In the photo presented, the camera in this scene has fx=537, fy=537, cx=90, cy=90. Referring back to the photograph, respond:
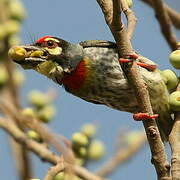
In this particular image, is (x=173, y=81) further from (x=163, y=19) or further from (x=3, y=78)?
(x=3, y=78)

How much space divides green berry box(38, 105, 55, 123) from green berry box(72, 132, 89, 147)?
1.04 feet

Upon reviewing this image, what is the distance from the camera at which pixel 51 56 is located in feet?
14.0

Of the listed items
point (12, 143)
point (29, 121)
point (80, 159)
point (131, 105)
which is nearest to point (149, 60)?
point (131, 105)

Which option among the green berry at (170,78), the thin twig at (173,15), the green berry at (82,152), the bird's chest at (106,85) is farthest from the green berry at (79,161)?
the thin twig at (173,15)

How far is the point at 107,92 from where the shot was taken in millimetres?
4258

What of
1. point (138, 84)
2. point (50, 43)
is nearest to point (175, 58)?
point (138, 84)

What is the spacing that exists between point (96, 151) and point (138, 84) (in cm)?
114

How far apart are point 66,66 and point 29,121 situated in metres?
1.49

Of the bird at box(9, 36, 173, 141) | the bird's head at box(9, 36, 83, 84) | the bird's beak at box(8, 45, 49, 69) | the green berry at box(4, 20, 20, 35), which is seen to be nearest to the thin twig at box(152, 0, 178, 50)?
the bird at box(9, 36, 173, 141)

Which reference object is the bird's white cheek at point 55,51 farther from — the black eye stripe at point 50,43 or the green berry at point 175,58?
the green berry at point 175,58

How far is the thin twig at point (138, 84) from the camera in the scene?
3.03 m

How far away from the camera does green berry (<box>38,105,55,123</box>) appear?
174 inches

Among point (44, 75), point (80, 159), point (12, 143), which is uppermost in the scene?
point (44, 75)

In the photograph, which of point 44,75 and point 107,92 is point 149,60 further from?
point 44,75
